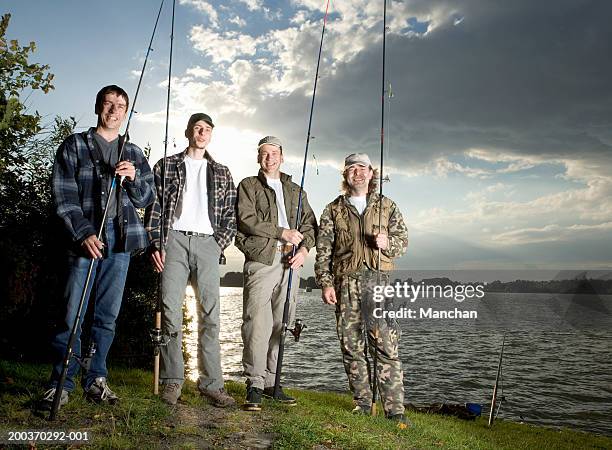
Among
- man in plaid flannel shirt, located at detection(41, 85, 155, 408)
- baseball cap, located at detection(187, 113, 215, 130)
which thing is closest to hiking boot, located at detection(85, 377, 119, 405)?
man in plaid flannel shirt, located at detection(41, 85, 155, 408)

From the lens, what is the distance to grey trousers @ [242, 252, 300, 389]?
4.96m

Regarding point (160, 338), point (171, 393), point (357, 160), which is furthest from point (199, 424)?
point (357, 160)

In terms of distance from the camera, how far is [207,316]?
475 centimetres

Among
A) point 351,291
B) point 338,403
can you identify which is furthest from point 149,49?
point 338,403

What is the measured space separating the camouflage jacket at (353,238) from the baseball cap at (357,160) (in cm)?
37

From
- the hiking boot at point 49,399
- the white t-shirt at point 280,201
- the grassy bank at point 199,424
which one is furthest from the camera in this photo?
the white t-shirt at point 280,201

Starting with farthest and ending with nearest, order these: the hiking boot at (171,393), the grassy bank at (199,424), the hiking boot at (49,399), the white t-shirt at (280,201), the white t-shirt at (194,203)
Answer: the white t-shirt at (280,201) → the white t-shirt at (194,203) → the hiking boot at (171,393) → the hiking boot at (49,399) → the grassy bank at (199,424)

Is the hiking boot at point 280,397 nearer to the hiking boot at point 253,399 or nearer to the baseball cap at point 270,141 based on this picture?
the hiking boot at point 253,399

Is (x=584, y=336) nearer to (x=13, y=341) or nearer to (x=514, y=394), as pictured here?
(x=514, y=394)

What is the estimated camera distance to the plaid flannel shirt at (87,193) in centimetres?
409

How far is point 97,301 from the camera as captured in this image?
427 centimetres

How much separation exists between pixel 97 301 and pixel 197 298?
942 mm

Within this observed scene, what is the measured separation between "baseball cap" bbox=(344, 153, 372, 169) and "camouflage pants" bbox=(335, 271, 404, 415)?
4.04 feet

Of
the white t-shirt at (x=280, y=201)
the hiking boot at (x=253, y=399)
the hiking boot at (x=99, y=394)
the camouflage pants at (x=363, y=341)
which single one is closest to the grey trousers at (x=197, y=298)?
the hiking boot at (x=253, y=399)
